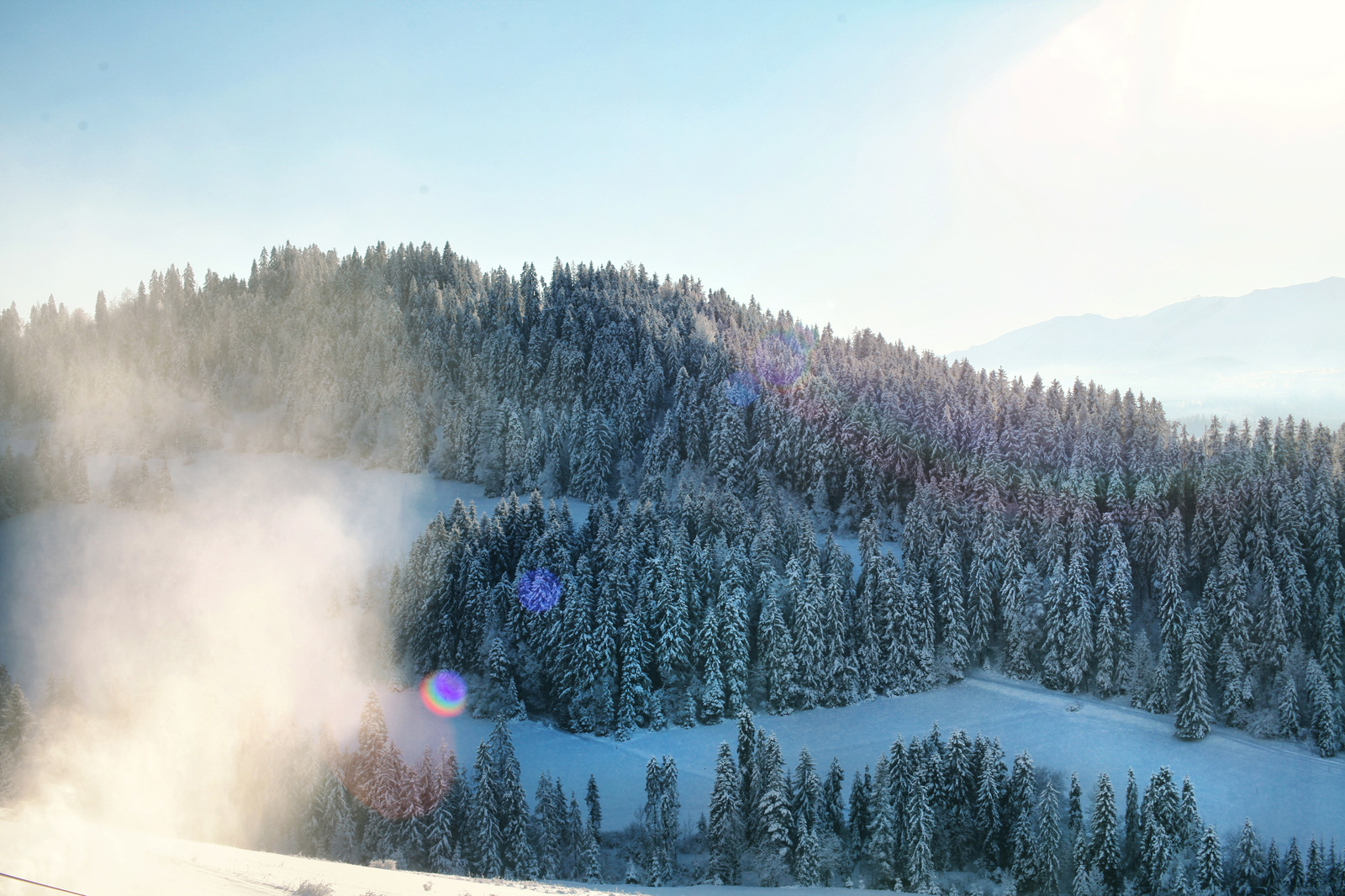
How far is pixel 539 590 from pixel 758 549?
1958cm

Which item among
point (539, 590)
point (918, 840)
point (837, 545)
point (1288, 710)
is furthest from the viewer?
point (837, 545)

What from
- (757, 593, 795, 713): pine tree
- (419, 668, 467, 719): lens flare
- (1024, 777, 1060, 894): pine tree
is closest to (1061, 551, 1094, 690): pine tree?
(757, 593, 795, 713): pine tree

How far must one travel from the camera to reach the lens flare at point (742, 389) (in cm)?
9619

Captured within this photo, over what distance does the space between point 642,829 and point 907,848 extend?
1539cm

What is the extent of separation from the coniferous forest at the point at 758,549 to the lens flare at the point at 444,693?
1377 mm

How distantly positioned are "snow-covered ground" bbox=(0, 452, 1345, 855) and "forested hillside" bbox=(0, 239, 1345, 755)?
9.00 ft

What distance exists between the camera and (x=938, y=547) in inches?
2655

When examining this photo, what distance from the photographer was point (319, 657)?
68.0 m

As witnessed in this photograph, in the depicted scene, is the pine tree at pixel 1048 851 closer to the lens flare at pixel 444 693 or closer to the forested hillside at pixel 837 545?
the forested hillside at pixel 837 545

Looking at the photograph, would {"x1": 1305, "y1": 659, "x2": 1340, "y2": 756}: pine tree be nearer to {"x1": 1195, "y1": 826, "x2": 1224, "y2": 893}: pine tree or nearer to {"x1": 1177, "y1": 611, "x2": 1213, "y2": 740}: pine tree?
{"x1": 1177, "y1": 611, "x2": 1213, "y2": 740}: pine tree

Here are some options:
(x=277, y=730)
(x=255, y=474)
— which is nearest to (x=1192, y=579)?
(x=277, y=730)

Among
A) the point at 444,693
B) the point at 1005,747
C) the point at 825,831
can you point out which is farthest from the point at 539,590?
the point at 1005,747

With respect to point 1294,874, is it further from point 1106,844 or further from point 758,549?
point 758,549

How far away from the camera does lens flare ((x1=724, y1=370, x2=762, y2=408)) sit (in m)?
96.2
